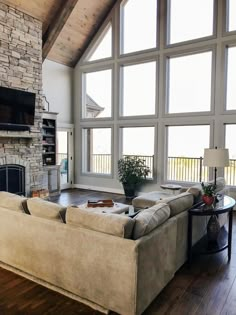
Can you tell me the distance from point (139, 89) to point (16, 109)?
334 centimetres

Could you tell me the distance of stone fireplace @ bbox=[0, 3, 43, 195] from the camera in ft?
18.3

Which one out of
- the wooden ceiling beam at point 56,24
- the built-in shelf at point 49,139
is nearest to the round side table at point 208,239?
the built-in shelf at point 49,139

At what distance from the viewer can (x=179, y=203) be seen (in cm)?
295

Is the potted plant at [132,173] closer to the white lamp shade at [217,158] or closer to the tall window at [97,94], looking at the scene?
the tall window at [97,94]

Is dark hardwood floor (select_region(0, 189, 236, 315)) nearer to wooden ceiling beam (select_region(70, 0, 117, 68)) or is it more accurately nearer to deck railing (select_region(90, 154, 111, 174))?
deck railing (select_region(90, 154, 111, 174))

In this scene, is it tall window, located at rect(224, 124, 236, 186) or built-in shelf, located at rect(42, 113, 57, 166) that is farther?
built-in shelf, located at rect(42, 113, 57, 166)

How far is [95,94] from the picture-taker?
8.11 meters

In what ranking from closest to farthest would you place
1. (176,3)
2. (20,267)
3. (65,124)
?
1. (20,267)
2. (176,3)
3. (65,124)

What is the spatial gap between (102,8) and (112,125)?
3.26 meters

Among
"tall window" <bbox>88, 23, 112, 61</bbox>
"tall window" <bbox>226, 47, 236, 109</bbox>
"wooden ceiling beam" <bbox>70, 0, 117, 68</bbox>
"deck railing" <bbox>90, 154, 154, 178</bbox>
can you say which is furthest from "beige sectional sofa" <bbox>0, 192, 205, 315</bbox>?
"wooden ceiling beam" <bbox>70, 0, 117, 68</bbox>

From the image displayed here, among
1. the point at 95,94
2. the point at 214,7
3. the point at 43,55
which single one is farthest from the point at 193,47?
the point at 43,55

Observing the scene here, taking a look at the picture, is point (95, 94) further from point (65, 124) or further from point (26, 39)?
point (26, 39)

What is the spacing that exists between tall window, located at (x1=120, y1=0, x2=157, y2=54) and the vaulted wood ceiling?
1.79 feet

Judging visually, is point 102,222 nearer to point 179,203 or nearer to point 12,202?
point 179,203
